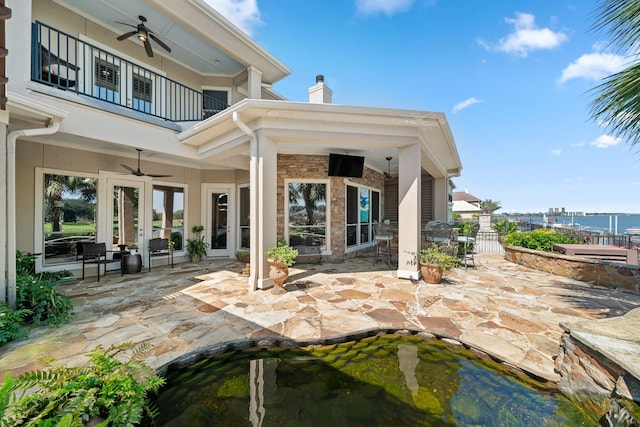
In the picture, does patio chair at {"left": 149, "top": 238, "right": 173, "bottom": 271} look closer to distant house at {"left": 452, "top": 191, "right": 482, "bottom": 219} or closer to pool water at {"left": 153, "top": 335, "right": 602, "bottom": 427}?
pool water at {"left": 153, "top": 335, "right": 602, "bottom": 427}

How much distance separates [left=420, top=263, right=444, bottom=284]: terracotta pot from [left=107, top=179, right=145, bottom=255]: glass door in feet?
25.6

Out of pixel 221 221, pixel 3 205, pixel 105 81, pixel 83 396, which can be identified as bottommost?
pixel 83 396

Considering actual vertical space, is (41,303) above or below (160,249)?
below

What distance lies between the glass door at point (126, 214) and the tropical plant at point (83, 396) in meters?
6.09

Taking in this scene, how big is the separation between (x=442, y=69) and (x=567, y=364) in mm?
8512

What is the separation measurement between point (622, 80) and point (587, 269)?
483 centimetres

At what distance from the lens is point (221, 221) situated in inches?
340

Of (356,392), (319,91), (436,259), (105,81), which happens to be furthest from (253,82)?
(356,392)

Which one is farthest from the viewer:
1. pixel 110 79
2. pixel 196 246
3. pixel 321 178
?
pixel 196 246

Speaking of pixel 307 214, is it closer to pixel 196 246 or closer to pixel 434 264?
pixel 196 246

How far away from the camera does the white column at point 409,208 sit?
5.49m

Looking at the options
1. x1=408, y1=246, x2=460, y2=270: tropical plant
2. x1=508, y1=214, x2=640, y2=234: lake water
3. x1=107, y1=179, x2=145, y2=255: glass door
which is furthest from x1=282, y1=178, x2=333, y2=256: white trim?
x1=508, y1=214, x2=640, y2=234: lake water

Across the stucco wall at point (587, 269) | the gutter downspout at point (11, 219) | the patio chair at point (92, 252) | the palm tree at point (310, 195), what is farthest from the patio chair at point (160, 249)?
the stucco wall at point (587, 269)

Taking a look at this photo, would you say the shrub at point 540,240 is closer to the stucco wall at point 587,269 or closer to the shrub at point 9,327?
the stucco wall at point 587,269
